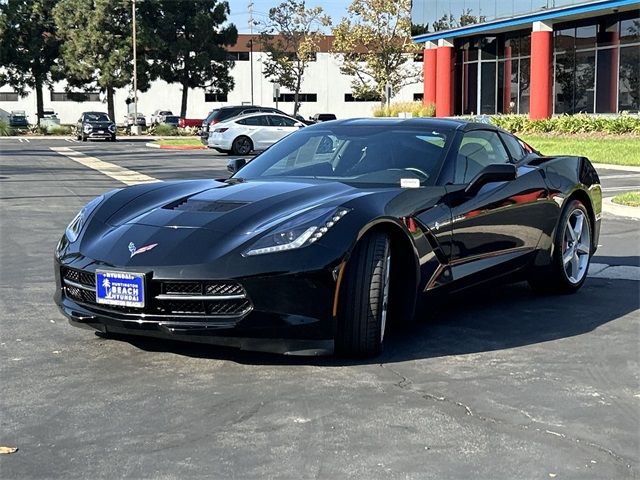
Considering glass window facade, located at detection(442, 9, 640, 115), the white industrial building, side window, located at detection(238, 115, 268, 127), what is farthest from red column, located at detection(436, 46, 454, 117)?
the white industrial building

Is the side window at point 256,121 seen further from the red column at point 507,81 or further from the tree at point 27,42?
the tree at point 27,42

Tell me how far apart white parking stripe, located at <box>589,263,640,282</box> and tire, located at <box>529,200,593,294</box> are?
1.87ft

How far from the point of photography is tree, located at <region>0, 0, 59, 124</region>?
59344 mm

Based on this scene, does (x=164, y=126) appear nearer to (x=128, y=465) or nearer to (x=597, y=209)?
(x=597, y=209)

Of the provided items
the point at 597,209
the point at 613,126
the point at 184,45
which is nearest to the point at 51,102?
the point at 184,45

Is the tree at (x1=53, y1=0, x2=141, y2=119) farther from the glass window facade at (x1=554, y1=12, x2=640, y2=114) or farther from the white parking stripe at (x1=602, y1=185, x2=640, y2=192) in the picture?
the white parking stripe at (x1=602, y1=185, x2=640, y2=192)

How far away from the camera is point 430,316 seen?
5980 mm

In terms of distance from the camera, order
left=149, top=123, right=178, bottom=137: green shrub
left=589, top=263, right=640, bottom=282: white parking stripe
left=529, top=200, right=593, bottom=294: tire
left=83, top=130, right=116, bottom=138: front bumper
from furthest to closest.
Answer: left=149, top=123, right=178, bottom=137: green shrub → left=83, top=130, right=116, bottom=138: front bumper → left=589, top=263, right=640, bottom=282: white parking stripe → left=529, top=200, right=593, bottom=294: tire

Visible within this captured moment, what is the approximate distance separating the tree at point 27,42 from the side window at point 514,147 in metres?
58.3

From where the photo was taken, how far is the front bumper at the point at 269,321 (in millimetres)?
4418

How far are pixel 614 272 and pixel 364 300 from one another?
399 cm

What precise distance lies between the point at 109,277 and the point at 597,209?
4.47 metres

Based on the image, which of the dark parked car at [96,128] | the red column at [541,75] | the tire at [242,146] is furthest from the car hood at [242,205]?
the dark parked car at [96,128]

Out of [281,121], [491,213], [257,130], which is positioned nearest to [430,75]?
[281,121]
